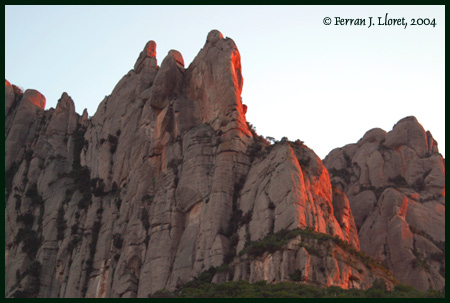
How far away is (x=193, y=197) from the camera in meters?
74.4

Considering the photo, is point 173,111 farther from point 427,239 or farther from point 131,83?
→ point 427,239

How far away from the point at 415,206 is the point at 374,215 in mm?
4534

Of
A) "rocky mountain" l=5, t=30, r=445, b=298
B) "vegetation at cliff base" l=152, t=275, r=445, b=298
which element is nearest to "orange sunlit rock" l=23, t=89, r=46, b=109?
"rocky mountain" l=5, t=30, r=445, b=298

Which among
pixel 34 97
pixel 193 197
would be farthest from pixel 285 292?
pixel 34 97

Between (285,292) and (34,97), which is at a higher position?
(34,97)

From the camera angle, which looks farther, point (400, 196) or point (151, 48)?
point (151, 48)

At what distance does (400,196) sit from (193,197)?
25394 millimetres

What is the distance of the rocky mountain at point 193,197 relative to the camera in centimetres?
6688

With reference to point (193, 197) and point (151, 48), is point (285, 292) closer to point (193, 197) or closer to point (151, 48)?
point (193, 197)

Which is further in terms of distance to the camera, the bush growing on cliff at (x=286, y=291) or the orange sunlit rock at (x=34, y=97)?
the orange sunlit rock at (x=34, y=97)

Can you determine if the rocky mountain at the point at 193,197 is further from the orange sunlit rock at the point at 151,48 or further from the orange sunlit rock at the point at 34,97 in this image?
the orange sunlit rock at the point at 34,97

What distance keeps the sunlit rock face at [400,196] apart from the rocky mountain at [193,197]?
0.65ft

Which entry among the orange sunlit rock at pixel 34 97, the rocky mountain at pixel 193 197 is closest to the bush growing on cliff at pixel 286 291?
the rocky mountain at pixel 193 197

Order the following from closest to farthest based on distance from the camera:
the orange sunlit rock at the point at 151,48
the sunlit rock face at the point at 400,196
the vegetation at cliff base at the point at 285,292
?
the vegetation at cliff base at the point at 285,292, the sunlit rock face at the point at 400,196, the orange sunlit rock at the point at 151,48
